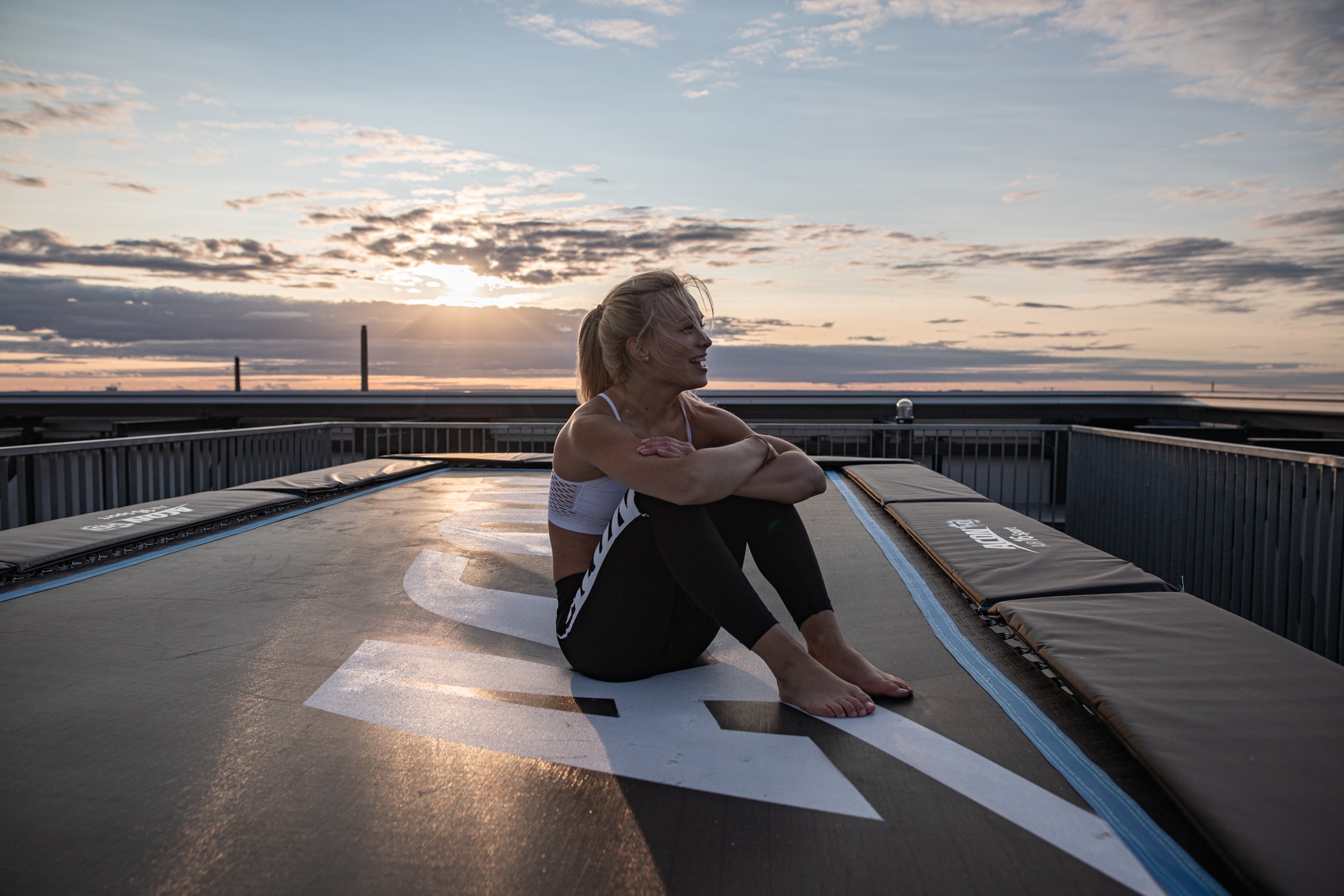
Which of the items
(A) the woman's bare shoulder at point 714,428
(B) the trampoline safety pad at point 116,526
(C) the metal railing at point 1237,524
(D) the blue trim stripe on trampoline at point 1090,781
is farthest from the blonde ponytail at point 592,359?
(C) the metal railing at point 1237,524

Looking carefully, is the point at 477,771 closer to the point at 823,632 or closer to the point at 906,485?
the point at 823,632

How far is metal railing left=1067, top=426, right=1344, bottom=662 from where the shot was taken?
275cm

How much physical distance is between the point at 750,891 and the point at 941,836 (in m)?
0.31

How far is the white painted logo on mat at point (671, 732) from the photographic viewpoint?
119cm

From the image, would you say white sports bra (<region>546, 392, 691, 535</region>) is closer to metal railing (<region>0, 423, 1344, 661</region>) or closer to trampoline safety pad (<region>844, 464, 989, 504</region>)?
trampoline safety pad (<region>844, 464, 989, 504</region>)

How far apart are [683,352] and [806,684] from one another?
735mm

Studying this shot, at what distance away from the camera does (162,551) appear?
2996 mm

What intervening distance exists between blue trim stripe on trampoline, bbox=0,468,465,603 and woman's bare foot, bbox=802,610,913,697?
237 cm

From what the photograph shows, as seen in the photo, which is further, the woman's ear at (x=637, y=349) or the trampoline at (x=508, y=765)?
the woman's ear at (x=637, y=349)

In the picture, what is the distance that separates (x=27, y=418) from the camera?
66.9ft

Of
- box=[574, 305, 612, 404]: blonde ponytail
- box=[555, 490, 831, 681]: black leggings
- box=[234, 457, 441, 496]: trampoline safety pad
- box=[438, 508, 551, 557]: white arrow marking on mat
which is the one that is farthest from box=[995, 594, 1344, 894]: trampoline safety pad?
box=[234, 457, 441, 496]: trampoline safety pad

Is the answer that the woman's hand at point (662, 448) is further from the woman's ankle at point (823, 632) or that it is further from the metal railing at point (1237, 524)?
the metal railing at point (1237, 524)

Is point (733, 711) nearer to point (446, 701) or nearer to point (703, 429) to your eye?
point (446, 701)

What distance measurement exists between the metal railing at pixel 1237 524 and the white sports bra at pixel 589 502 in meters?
2.53
